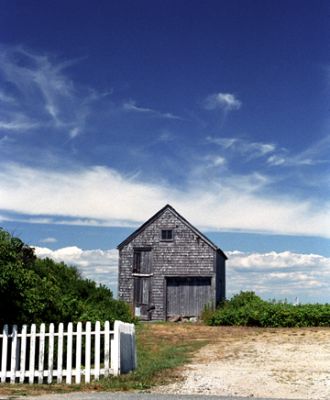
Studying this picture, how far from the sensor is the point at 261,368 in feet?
48.8

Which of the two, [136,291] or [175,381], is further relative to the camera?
[136,291]

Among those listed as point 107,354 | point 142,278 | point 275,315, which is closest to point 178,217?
point 142,278

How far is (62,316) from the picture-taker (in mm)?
16500

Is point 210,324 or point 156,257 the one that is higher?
point 156,257

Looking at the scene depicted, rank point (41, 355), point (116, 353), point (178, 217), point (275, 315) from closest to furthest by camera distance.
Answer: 1. point (116, 353)
2. point (41, 355)
3. point (275, 315)
4. point (178, 217)

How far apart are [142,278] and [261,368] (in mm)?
22472

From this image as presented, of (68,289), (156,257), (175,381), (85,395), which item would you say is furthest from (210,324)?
(85,395)

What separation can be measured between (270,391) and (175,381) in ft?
7.22

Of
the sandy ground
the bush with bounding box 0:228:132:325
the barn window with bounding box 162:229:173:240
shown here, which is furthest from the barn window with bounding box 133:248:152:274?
the bush with bounding box 0:228:132:325

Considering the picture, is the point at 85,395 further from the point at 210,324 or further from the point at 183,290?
the point at 183,290

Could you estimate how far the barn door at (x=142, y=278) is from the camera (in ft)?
120

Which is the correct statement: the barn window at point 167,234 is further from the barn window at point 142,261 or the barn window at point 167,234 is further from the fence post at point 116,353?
the fence post at point 116,353

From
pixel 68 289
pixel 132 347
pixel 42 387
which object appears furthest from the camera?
pixel 68 289

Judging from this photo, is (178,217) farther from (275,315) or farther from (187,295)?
(275,315)
